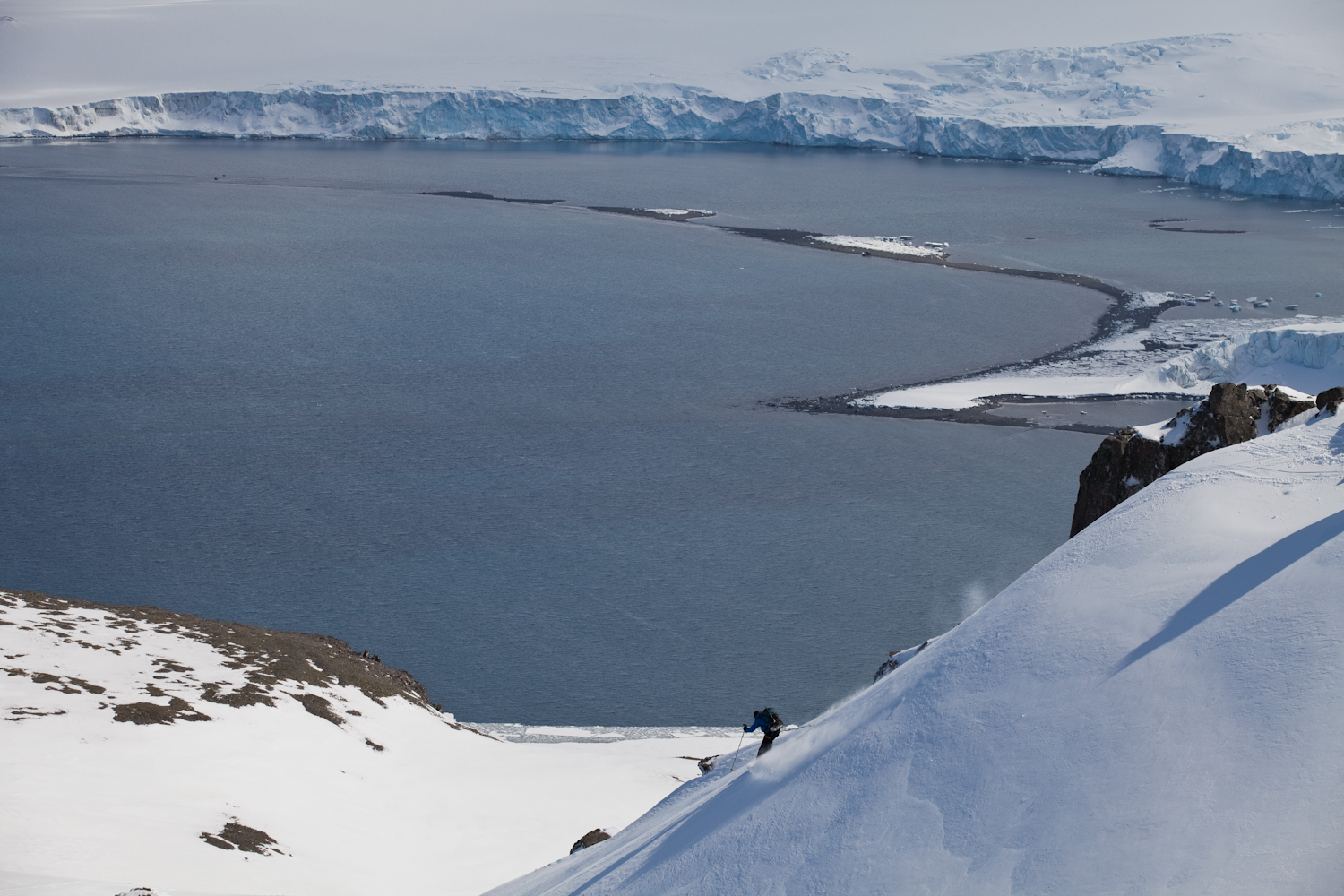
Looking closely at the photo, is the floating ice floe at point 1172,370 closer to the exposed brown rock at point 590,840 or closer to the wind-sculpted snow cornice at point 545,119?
the exposed brown rock at point 590,840

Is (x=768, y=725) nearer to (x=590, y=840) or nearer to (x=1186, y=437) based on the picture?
(x=590, y=840)

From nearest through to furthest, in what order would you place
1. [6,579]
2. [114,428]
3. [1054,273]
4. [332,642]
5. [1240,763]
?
[1240,763] < [332,642] < [6,579] < [114,428] < [1054,273]

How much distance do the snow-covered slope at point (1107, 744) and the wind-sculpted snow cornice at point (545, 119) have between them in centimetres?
8969

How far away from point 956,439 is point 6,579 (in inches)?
871

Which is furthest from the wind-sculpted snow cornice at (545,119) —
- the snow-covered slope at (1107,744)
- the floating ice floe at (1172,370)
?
the snow-covered slope at (1107,744)

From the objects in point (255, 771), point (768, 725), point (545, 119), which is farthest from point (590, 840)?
point (545, 119)

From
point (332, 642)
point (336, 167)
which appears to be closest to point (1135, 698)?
point (332, 642)

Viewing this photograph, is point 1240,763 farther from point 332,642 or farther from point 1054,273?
point 1054,273

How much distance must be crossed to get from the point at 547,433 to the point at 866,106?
7781cm

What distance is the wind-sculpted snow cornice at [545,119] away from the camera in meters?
96.0

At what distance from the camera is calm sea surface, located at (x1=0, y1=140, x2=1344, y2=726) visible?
70.2 feet

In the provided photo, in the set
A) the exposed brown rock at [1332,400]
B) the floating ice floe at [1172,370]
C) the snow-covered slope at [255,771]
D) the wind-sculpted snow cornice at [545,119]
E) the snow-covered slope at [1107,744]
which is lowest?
the snow-covered slope at [255,771]

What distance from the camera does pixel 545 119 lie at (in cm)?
10575

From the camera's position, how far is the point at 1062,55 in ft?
342
